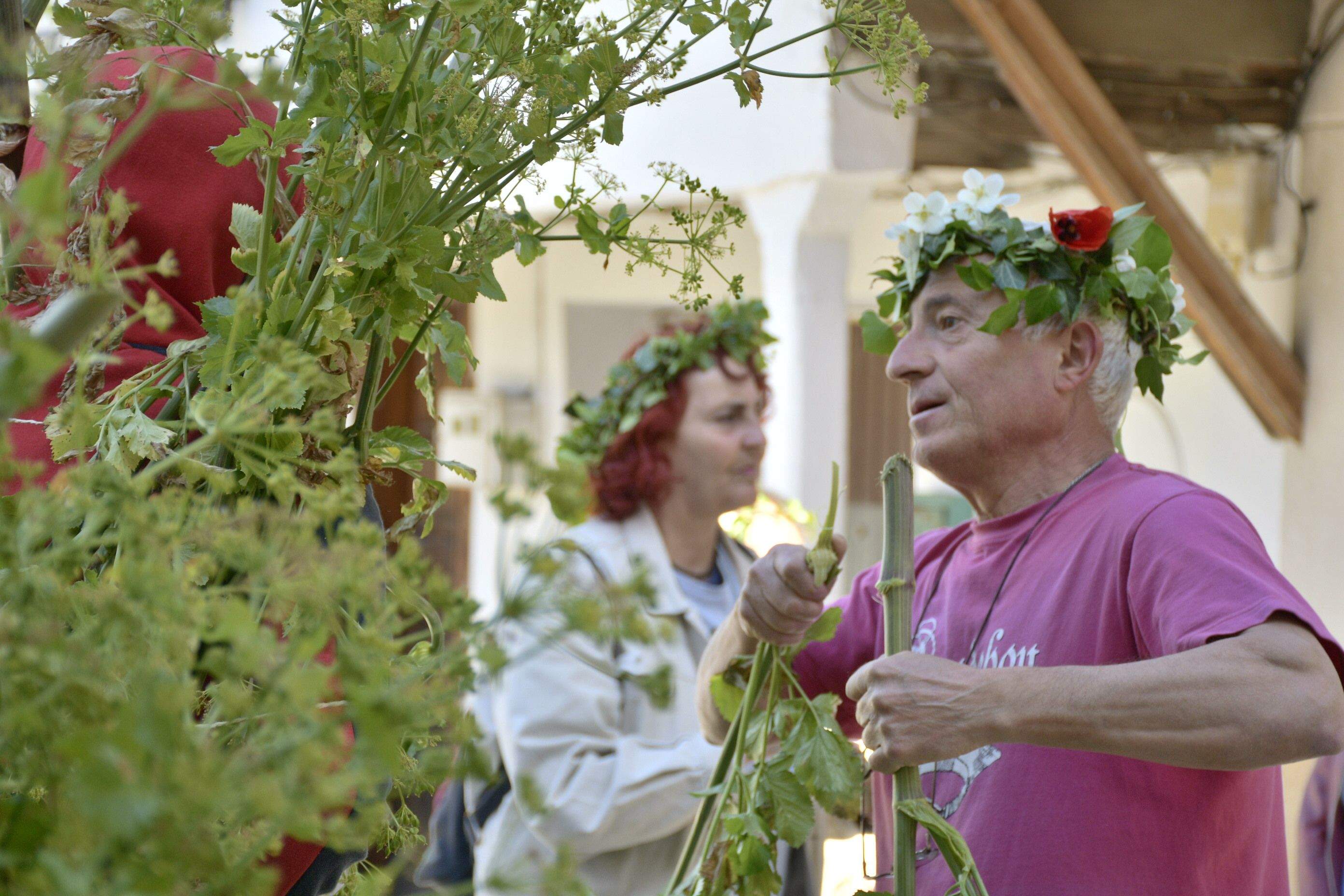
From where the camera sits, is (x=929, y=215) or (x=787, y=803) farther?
(x=929, y=215)

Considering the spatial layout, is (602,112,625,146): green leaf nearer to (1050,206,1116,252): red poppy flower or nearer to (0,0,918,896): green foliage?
(0,0,918,896): green foliage

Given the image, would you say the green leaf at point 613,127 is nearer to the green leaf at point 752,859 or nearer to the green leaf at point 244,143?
the green leaf at point 244,143

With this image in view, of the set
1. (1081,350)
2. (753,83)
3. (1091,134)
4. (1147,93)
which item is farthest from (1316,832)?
(1147,93)

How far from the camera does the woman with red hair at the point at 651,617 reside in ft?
7.29

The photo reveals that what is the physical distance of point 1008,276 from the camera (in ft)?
4.98

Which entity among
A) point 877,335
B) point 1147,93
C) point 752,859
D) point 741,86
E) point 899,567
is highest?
point 1147,93

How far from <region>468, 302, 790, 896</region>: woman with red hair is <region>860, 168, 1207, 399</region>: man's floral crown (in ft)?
2.37

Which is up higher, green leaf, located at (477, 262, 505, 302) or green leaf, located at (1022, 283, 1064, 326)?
green leaf, located at (1022, 283, 1064, 326)

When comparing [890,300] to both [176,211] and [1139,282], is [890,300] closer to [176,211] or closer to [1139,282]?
[1139,282]

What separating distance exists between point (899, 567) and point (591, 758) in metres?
1.23

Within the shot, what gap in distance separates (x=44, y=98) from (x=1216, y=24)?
14.7 feet

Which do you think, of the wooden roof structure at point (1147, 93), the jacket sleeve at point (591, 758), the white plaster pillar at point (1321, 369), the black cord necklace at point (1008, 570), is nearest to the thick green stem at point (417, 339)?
the black cord necklace at point (1008, 570)

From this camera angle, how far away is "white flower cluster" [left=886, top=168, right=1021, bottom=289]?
156 cm

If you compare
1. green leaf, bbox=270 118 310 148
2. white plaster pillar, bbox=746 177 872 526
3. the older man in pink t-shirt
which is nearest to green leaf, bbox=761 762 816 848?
the older man in pink t-shirt
